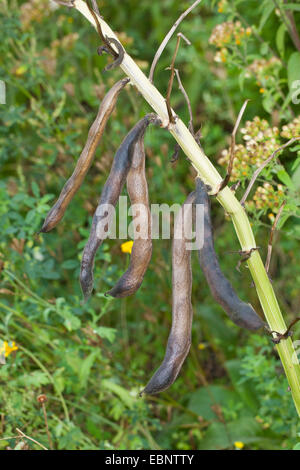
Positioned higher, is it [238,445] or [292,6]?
[292,6]

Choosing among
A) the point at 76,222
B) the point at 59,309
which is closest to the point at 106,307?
the point at 59,309

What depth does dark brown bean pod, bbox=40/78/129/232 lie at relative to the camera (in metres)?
0.85

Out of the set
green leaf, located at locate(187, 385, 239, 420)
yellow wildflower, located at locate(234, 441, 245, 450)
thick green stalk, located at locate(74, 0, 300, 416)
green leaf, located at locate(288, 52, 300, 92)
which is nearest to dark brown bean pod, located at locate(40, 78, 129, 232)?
thick green stalk, located at locate(74, 0, 300, 416)

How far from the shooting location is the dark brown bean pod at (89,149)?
0.85 metres

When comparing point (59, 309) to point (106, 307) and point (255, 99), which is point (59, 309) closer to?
point (106, 307)

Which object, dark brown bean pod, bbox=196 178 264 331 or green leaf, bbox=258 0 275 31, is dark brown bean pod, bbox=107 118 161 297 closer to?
dark brown bean pod, bbox=196 178 264 331

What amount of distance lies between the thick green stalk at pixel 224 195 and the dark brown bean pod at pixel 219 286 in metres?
0.03

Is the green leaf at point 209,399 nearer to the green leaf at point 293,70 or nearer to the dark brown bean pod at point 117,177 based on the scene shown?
the green leaf at point 293,70

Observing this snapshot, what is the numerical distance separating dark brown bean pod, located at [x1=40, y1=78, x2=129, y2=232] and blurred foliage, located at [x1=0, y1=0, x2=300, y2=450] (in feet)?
1.55

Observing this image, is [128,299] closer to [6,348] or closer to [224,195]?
[6,348]

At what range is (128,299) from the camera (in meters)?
2.12

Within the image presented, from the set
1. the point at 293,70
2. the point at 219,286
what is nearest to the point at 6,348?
the point at 219,286

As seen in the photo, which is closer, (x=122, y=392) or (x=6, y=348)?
(x=6, y=348)

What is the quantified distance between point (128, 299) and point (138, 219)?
1.27 meters
